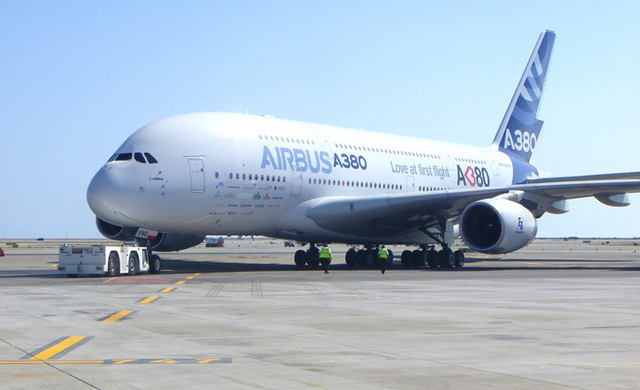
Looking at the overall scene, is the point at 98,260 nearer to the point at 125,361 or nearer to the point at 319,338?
the point at 319,338

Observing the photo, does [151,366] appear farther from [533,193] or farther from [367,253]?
[367,253]

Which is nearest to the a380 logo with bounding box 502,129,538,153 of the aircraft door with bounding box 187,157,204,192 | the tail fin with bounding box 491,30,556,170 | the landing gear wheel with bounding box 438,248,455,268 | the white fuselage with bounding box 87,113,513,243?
the tail fin with bounding box 491,30,556,170

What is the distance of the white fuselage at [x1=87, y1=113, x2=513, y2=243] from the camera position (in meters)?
25.8

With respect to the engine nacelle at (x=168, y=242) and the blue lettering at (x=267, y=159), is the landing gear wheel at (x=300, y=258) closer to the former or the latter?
the engine nacelle at (x=168, y=242)

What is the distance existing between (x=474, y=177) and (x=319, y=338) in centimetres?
2929

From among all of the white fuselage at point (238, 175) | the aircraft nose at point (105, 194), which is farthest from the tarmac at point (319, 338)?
the white fuselage at point (238, 175)

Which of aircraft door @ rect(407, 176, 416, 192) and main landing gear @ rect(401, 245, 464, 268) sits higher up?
aircraft door @ rect(407, 176, 416, 192)

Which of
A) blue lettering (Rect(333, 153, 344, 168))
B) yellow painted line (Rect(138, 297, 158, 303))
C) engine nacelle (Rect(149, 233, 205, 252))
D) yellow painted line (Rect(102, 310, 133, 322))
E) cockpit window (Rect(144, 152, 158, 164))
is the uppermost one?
blue lettering (Rect(333, 153, 344, 168))

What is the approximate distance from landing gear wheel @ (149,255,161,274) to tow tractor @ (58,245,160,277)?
564mm

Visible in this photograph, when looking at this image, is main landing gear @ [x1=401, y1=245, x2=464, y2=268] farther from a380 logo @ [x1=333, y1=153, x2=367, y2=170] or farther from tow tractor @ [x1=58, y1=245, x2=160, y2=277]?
tow tractor @ [x1=58, y1=245, x2=160, y2=277]

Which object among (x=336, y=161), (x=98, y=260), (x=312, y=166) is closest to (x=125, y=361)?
(x=98, y=260)

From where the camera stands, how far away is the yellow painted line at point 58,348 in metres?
8.95

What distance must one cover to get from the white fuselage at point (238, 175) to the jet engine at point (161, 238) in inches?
116

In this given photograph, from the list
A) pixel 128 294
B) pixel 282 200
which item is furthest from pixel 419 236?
pixel 128 294
